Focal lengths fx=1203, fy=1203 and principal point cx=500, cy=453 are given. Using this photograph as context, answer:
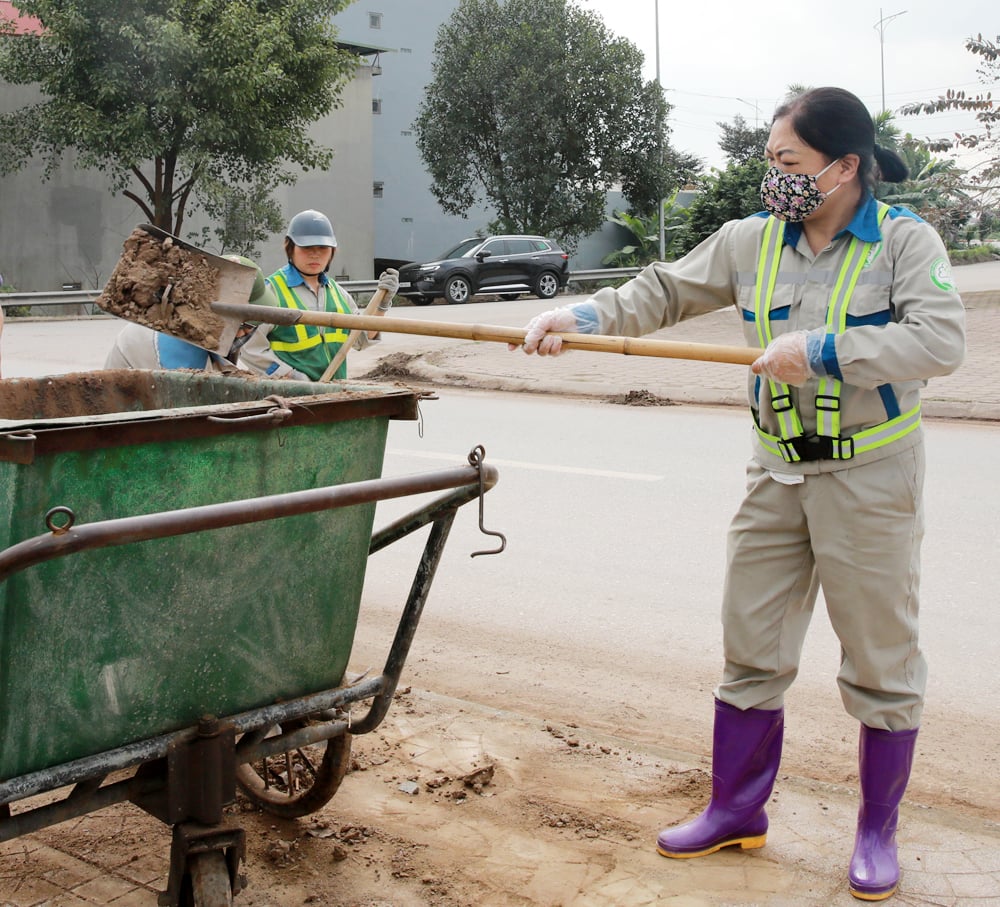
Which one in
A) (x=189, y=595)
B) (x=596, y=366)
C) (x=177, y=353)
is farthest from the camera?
(x=596, y=366)

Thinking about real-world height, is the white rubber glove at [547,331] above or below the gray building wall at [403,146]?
below

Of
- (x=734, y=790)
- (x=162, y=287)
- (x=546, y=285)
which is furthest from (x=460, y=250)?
(x=734, y=790)

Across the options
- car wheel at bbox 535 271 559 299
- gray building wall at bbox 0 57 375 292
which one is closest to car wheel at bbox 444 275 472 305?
car wheel at bbox 535 271 559 299

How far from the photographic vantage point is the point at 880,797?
112 inches

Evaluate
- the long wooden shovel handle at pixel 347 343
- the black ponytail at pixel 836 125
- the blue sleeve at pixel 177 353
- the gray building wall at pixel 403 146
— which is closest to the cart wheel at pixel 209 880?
the black ponytail at pixel 836 125

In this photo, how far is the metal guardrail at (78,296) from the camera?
68.7 ft

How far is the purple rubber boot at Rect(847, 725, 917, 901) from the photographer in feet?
9.21

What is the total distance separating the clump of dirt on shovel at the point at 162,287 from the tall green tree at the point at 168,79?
60.8ft

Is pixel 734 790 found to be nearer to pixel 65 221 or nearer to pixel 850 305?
pixel 850 305

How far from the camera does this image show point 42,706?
227 centimetres

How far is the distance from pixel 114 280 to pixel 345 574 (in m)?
1.66

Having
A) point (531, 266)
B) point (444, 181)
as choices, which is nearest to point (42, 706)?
point (531, 266)

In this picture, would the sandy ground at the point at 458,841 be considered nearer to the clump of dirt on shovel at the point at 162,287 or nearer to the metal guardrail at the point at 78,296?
the clump of dirt on shovel at the point at 162,287

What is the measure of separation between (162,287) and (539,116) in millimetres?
27313
